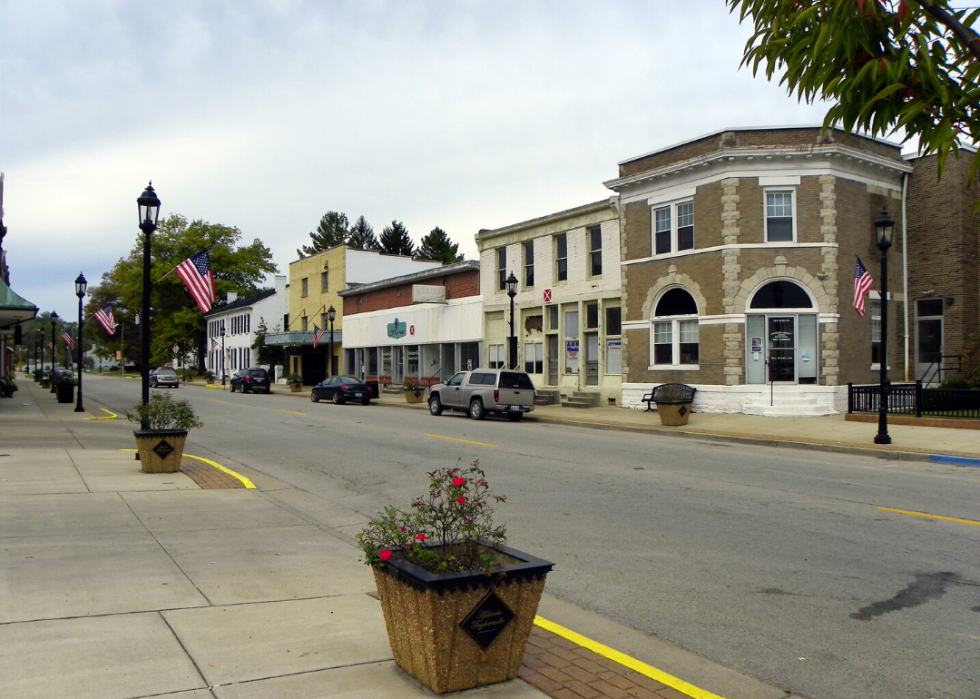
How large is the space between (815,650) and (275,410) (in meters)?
27.0

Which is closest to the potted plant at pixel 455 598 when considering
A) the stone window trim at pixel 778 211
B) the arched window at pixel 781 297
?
the arched window at pixel 781 297

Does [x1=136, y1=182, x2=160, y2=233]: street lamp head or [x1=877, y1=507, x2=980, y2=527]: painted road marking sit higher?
[x1=136, y1=182, x2=160, y2=233]: street lamp head

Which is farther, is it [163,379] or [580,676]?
[163,379]

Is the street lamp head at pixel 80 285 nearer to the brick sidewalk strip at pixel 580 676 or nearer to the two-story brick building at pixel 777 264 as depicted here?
the two-story brick building at pixel 777 264

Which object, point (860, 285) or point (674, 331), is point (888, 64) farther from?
point (674, 331)

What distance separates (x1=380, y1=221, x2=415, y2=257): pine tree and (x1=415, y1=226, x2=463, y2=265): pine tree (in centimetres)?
504

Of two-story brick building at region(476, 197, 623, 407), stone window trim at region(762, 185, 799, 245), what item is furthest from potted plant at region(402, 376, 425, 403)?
stone window trim at region(762, 185, 799, 245)

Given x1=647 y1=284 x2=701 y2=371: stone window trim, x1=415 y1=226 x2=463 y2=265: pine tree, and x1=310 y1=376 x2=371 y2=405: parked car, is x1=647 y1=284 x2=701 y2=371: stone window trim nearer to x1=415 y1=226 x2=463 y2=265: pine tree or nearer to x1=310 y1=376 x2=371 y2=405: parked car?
x1=310 y1=376 x2=371 y2=405: parked car

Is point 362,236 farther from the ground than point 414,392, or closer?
farther from the ground

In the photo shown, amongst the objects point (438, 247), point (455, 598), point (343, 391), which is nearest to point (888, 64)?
point (455, 598)

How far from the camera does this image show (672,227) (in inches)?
1075

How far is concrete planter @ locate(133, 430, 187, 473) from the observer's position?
42.7ft

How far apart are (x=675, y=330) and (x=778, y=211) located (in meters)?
4.97

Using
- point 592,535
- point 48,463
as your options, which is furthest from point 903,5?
point 48,463
